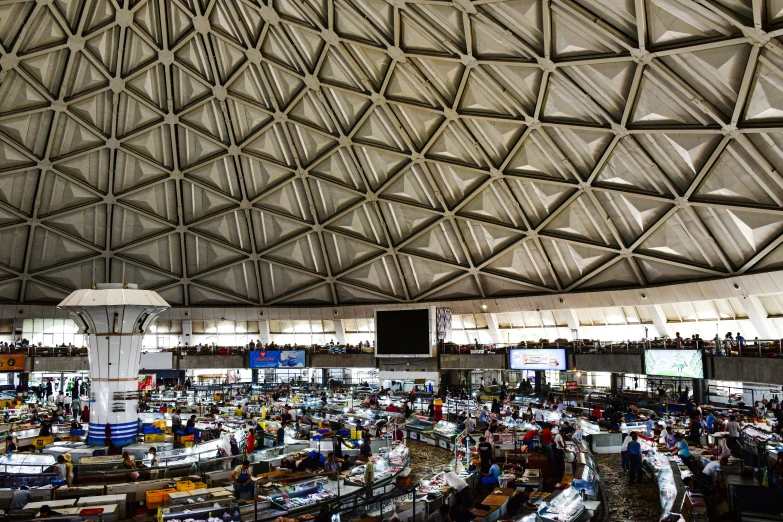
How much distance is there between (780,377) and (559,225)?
718 inches

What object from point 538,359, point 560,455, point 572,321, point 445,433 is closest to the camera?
point 560,455

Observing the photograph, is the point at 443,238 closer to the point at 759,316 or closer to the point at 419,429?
the point at 419,429

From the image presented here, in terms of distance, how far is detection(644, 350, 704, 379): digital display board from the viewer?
32.1 metres

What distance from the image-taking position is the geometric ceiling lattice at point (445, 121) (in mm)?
29031

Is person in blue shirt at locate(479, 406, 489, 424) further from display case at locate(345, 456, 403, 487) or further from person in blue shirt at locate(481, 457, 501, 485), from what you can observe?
person in blue shirt at locate(481, 457, 501, 485)

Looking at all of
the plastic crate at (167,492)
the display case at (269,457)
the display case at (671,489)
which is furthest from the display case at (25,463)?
the display case at (671,489)

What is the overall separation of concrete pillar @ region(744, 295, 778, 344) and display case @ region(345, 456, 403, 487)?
24403 millimetres

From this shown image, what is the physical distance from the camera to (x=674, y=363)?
3353 cm

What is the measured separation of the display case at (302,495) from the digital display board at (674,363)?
20.2 m

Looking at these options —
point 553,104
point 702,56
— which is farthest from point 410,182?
point 702,56

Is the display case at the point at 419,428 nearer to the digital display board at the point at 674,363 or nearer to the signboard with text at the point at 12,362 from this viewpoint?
the digital display board at the point at 674,363

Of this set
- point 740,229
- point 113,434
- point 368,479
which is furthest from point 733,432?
point 113,434

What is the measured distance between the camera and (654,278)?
140ft

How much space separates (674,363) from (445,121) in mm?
18405
